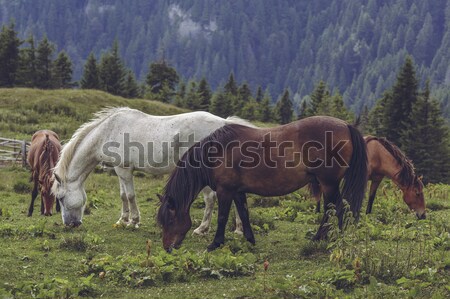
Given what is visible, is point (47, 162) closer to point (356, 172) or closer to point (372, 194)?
point (356, 172)

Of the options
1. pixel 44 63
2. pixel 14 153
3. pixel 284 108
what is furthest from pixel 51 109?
pixel 284 108

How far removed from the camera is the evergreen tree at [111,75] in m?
60.3

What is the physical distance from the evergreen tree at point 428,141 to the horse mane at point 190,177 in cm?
3550

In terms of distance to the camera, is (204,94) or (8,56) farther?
(204,94)

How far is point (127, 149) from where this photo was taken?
13117 mm

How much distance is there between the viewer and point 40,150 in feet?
52.4

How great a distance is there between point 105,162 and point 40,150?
355 cm

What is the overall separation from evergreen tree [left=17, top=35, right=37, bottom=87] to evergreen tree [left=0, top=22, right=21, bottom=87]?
2.17ft

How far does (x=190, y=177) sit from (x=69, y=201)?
354 centimetres

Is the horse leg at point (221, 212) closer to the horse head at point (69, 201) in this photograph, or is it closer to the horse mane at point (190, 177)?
the horse mane at point (190, 177)

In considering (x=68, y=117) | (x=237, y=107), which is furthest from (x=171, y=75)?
(x=68, y=117)

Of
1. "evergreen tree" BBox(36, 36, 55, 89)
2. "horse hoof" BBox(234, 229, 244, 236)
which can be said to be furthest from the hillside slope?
"horse hoof" BBox(234, 229, 244, 236)

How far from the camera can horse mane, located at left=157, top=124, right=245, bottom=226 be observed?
10672mm

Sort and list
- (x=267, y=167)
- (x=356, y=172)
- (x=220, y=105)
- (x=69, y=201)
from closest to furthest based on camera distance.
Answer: (x=356, y=172)
(x=267, y=167)
(x=69, y=201)
(x=220, y=105)
